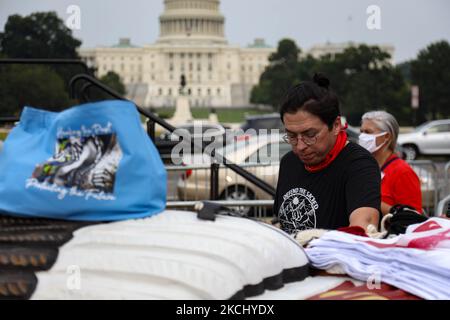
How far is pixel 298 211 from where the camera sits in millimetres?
3676

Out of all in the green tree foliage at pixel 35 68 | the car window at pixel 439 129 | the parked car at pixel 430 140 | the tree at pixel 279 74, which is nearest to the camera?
the green tree foliage at pixel 35 68

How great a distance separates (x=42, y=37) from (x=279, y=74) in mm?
71560

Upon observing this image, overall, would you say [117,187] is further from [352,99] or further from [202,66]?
[202,66]

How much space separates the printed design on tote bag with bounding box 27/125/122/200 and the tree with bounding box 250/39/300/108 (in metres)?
81.3

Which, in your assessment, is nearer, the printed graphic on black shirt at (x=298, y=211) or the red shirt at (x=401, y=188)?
the printed graphic on black shirt at (x=298, y=211)

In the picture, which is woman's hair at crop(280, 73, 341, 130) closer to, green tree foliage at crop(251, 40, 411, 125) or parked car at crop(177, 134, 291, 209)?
parked car at crop(177, 134, 291, 209)

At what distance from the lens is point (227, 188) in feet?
32.8

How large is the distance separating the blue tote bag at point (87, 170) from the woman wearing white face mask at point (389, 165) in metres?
2.78

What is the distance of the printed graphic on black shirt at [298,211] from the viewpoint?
3616 mm

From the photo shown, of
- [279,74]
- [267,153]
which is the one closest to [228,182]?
→ [267,153]

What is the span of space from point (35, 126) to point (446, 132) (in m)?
26.6

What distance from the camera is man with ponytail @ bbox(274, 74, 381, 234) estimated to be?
3.54 m

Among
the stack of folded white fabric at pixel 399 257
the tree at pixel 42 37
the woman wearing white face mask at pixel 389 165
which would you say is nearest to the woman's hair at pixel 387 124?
the woman wearing white face mask at pixel 389 165

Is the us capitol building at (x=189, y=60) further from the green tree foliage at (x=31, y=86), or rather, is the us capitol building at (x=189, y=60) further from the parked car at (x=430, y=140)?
the green tree foliage at (x=31, y=86)
